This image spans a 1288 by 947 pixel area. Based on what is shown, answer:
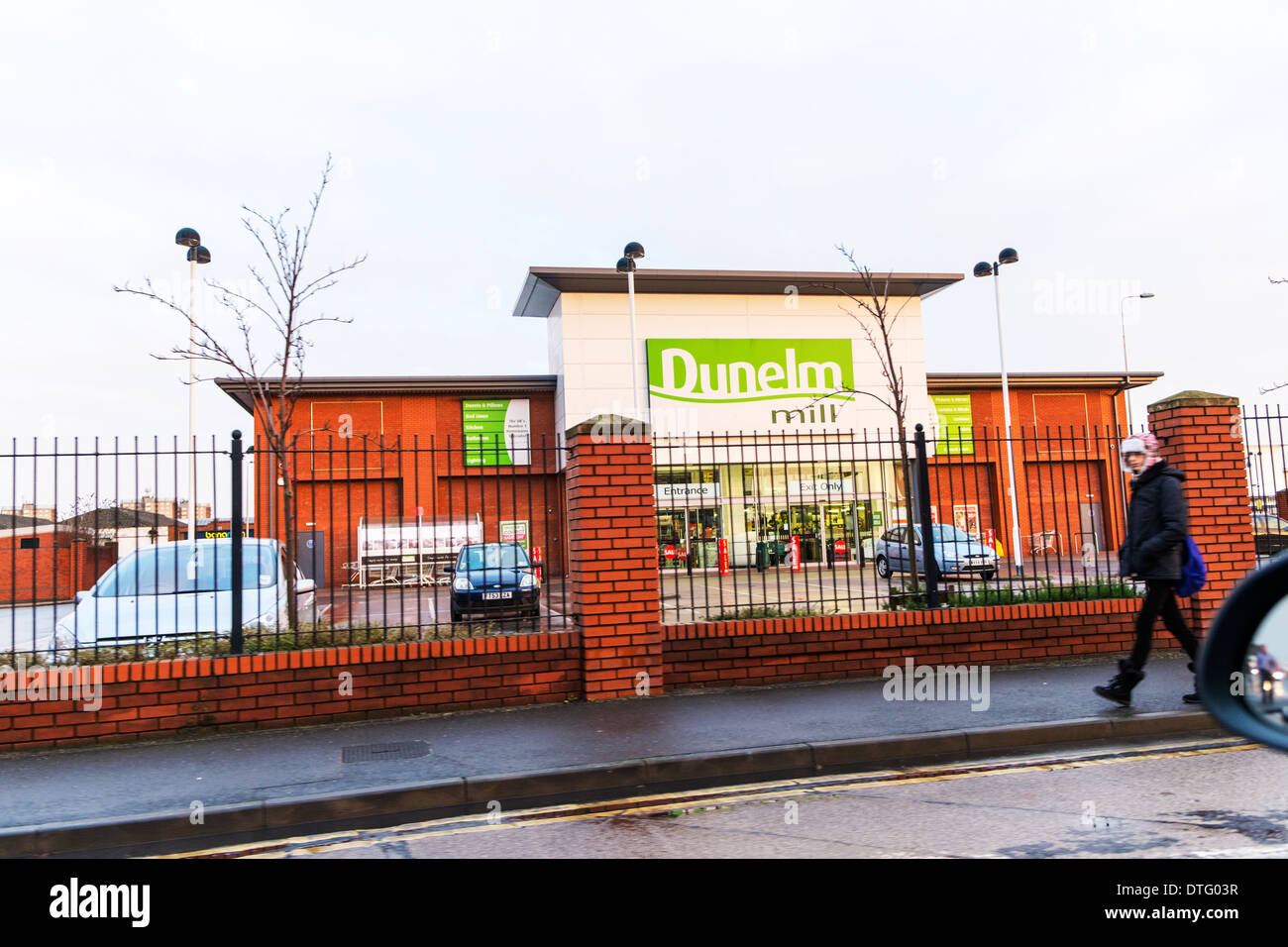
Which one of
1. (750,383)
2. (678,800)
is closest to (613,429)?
(678,800)

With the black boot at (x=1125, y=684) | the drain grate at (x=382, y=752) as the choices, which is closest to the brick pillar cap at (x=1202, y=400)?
the black boot at (x=1125, y=684)

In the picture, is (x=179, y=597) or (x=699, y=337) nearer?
(x=179, y=597)

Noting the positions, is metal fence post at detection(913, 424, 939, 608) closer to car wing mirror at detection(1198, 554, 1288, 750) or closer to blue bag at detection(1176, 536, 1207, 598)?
blue bag at detection(1176, 536, 1207, 598)

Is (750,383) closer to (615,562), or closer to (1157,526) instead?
(615,562)

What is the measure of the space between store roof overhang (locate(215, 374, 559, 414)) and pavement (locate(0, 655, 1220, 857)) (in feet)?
80.4

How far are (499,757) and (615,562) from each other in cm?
238

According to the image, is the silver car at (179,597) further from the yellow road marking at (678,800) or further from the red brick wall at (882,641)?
the red brick wall at (882,641)

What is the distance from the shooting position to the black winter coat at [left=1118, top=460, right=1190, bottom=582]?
21.5ft

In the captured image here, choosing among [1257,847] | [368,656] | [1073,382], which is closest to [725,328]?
[1073,382]

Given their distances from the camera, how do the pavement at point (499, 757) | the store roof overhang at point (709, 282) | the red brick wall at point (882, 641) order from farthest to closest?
the store roof overhang at point (709, 282) < the red brick wall at point (882, 641) < the pavement at point (499, 757)

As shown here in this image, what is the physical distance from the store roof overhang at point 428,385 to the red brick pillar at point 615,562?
23.5m

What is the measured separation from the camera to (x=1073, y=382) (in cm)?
3619

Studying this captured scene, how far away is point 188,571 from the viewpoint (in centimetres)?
945

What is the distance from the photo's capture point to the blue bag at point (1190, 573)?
6.66 meters
